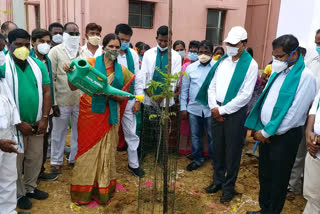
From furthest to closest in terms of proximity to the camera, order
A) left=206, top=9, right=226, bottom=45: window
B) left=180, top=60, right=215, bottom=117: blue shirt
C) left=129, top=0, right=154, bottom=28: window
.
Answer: left=206, top=9, right=226, bottom=45: window < left=129, top=0, right=154, bottom=28: window < left=180, top=60, right=215, bottom=117: blue shirt

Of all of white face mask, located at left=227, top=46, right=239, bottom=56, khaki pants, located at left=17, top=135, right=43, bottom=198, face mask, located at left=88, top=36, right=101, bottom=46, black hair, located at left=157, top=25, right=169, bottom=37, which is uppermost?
black hair, located at left=157, top=25, right=169, bottom=37

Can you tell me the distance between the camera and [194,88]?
4.51 meters

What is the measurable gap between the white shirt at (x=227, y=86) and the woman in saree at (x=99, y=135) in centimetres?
121

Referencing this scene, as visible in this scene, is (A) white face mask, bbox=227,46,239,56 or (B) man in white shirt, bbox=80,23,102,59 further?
(B) man in white shirt, bbox=80,23,102,59

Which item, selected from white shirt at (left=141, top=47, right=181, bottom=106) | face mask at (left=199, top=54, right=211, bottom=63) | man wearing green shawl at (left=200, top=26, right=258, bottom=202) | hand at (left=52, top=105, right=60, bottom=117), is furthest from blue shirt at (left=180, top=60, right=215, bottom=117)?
hand at (left=52, top=105, right=60, bottom=117)

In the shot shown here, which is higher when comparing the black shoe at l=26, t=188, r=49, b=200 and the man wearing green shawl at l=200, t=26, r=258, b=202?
the man wearing green shawl at l=200, t=26, r=258, b=202

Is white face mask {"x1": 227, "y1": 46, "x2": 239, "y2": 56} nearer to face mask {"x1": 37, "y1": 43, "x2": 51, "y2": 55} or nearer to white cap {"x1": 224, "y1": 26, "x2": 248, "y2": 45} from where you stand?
white cap {"x1": 224, "y1": 26, "x2": 248, "y2": 45}

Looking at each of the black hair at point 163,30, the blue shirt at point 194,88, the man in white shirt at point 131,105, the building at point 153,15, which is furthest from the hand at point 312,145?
the building at point 153,15

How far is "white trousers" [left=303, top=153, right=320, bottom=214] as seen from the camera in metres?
2.52

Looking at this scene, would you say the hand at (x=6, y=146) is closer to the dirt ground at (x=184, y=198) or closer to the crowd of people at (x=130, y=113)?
the crowd of people at (x=130, y=113)

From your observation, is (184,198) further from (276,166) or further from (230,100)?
(230,100)

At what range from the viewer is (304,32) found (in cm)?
542

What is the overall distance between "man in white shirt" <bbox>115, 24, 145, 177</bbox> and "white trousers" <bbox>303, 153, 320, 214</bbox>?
2095 millimetres

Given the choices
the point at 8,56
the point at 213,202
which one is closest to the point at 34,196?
the point at 8,56
